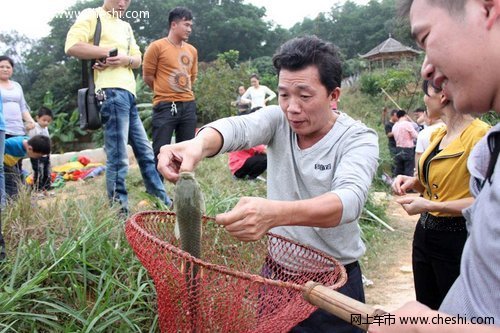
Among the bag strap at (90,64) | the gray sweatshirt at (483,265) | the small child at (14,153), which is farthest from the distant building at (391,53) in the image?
the gray sweatshirt at (483,265)

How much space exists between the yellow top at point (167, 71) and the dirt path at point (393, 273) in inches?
116

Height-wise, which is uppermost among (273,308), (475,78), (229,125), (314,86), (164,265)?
(475,78)

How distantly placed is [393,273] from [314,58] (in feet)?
11.7

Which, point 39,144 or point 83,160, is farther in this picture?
point 83,160

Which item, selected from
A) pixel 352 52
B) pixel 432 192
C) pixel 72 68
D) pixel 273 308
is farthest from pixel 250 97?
pixel 352 52

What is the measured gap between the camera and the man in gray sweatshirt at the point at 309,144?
1977 mm

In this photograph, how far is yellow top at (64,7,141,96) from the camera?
4.39m

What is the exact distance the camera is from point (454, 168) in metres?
2.57

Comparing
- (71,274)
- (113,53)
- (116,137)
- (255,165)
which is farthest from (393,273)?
(113,53)

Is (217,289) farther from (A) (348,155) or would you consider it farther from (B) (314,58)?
(B) (314,58)

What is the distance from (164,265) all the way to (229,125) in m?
0.81

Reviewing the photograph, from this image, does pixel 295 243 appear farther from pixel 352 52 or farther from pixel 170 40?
pixel 352 52

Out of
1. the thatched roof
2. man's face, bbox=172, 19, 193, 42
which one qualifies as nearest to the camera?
man's face, bbox=172, 19, 193, 42

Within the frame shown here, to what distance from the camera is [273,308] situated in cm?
163
